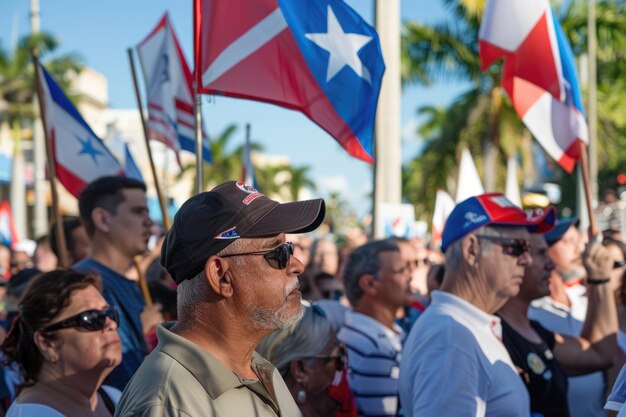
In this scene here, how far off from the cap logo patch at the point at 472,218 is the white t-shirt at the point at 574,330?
4.43 feet

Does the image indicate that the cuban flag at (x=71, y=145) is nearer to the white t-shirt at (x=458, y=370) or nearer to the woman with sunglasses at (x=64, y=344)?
the woman with sunglasses at (x=64, y=344)

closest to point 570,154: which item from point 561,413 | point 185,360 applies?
point 561,413

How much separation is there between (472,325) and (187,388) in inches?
67.5

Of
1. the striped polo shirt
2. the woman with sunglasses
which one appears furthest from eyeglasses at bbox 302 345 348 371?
the woman with sunglasses

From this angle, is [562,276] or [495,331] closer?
[495,331]

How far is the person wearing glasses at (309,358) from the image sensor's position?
12.1 ft

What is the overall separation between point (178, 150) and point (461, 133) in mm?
20152

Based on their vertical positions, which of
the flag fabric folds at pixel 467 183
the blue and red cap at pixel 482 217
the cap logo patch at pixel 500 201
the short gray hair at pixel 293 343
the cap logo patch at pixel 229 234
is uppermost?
the cap logo patch at pixel 229 234

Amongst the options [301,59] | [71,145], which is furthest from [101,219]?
[71,145]

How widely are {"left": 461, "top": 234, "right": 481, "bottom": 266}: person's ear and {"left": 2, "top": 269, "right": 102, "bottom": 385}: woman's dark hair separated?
1.62 meters

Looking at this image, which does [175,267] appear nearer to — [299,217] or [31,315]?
[299,217]

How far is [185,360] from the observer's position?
86.7 inches

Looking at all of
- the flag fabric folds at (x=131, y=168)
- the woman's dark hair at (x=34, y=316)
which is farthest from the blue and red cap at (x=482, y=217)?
the flag fabric folds at (x=131, y=168)

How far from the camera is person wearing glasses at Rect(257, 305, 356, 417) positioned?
145 inches
